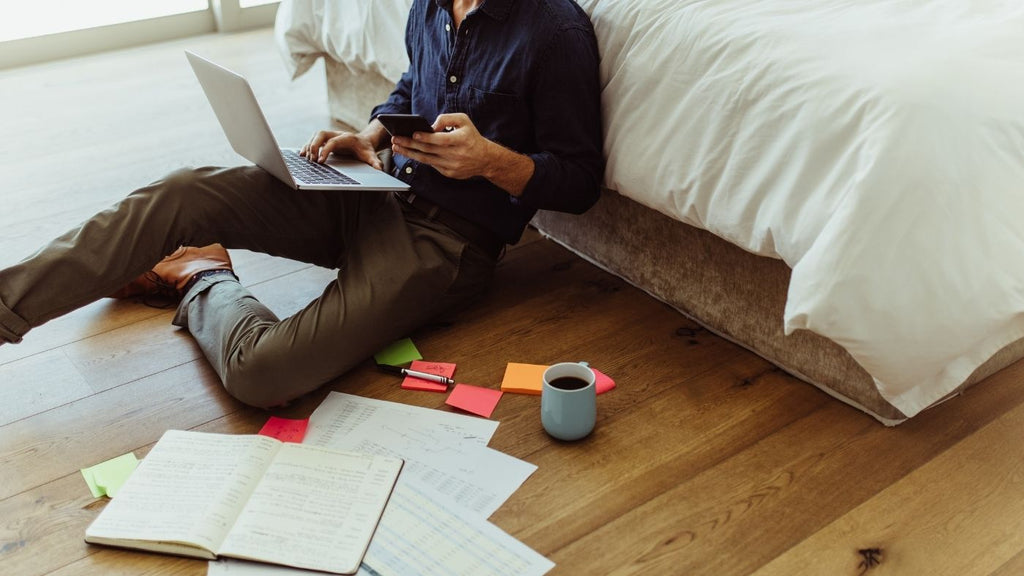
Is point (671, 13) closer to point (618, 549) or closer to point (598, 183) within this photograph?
point (598, 183)

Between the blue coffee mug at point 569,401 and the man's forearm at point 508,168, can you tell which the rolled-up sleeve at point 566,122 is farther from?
the blue coffee mug at point 569,401

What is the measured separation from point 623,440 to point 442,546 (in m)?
0.38

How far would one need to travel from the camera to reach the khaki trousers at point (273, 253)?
61.7 inches

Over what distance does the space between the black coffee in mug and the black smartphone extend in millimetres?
477

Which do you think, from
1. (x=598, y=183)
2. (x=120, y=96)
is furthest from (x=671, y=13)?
(x=120, y=96)

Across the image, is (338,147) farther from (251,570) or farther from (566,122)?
(251,570)

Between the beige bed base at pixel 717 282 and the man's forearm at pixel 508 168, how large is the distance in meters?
0.34

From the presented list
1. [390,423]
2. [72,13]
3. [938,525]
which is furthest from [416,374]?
[72,13]

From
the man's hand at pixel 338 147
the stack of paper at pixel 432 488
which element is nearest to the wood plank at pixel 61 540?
the stack of paper at pixel 432 488

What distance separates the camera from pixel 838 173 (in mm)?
1346

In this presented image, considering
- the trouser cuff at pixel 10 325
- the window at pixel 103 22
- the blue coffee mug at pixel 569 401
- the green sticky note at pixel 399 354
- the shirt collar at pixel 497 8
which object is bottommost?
the window at pixel 103 22

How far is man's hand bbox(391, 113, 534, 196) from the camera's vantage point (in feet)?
5.05

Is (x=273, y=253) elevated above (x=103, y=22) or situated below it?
above

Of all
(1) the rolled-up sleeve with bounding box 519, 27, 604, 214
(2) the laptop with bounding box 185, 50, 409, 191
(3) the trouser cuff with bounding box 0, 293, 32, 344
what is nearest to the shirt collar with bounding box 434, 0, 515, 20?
(1) the rolled-up sleeve with bounding box 519, 27, 604, 214
